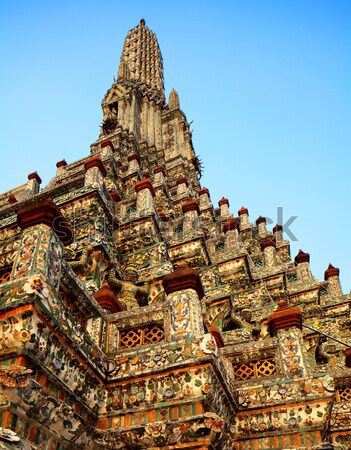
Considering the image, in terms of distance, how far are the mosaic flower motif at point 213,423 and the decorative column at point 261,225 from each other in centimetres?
2498

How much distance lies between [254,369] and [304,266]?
674 inches

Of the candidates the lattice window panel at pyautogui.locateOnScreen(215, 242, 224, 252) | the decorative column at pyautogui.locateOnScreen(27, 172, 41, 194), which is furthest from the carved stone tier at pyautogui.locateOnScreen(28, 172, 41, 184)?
the lattice window panel at pyautogui.locateOnScreen(215, 242, 224, 252)

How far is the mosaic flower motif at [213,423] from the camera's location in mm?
5348

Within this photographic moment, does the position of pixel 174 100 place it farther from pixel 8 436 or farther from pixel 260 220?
pixel 8 436

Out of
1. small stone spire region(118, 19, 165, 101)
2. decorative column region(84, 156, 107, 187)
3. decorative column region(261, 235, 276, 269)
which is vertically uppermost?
small stone spire region(118, 19, 165, 101)

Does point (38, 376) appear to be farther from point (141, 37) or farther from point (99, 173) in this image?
point (141, 37)

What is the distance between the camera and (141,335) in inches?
257

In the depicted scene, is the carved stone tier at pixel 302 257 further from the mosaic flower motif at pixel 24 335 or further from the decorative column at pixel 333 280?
the mosaic flower motif at pixel 24 335

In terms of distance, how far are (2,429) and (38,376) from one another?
0.73 meters

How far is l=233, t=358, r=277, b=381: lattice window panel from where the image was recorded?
7.92 meters

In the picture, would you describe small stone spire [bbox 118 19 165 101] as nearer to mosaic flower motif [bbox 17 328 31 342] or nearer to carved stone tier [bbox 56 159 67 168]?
carved stone tier [bbox 56 159 67 168]

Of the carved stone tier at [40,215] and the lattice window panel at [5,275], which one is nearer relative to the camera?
the carved stone tier at [40,215]

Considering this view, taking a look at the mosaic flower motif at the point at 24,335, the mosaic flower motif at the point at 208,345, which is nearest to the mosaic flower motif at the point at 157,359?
the mosaic flower motif at the point at 208,345

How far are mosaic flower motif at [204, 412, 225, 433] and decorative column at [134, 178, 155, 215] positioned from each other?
7626mm
